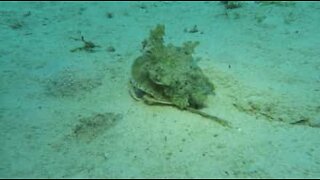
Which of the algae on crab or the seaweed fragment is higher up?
the algae on crab

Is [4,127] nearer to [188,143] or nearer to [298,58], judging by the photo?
[188,143]

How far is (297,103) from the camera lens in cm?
452

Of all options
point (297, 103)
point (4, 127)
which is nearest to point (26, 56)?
point (4, 127)

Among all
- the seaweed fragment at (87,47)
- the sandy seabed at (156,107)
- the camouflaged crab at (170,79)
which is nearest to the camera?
the sandy seabed at (156,107)

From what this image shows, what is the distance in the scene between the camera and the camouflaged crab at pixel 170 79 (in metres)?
4.25

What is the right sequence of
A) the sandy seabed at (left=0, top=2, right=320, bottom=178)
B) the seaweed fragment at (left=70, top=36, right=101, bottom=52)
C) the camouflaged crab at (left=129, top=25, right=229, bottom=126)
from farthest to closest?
the seaweed fragment at (left=70, top=36, right=101, bottom=52) < the camouflaged crab at (left=129, top=25, right=229, bottom=126) < the sandy seabed at (left=0, top=2, right=320, bottom=178)

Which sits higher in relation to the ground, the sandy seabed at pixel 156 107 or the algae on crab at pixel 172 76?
the algae on crab at pixel 172 76

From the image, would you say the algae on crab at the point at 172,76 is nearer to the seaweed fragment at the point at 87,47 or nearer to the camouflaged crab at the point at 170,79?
the camouflaged crab at the point at 170,79

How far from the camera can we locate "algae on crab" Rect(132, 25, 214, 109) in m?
4.25

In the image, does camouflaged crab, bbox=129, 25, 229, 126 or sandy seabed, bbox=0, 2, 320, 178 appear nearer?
sandy seabed, bbox=0, 2, 320, 178

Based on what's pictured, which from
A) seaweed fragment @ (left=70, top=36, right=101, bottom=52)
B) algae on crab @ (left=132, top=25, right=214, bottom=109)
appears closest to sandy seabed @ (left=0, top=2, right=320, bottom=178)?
seaweed fragment @ (left=70, top=36, right=101, bottom=52)

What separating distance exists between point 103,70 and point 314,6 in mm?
4244

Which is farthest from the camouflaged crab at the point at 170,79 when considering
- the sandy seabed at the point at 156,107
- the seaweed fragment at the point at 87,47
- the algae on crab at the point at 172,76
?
the seaweed fragment at the point at 87,47

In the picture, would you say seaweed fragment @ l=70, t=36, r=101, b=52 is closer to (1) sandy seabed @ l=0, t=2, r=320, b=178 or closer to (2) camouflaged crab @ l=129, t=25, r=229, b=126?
(1) sandy seabed @ l=0, t=2, r=320, b=178
